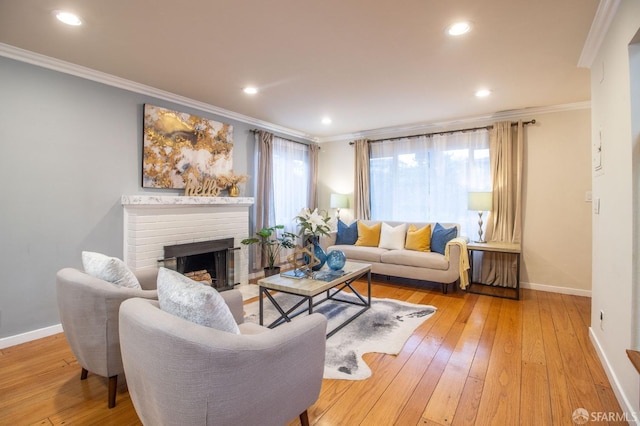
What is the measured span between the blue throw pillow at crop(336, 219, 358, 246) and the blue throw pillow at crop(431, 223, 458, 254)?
4.05 ft

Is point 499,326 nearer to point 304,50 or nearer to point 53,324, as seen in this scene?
point 304,50

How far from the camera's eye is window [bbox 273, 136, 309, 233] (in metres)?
5.20

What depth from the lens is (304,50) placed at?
2.54 metres

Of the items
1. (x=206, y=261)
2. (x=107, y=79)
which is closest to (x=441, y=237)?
(x=206, y=261)

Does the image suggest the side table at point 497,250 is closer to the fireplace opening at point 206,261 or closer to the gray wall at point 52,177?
the fireplace opening at point 206,261

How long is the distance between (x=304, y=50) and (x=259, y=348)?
2.33 meters

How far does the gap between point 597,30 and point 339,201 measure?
3.94 m

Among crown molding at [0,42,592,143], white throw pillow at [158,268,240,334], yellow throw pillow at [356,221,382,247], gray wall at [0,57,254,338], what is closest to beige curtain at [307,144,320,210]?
crown molding at [0,42,592,143]

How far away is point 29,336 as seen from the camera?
2.66 m

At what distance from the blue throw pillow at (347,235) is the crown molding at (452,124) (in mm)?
1712

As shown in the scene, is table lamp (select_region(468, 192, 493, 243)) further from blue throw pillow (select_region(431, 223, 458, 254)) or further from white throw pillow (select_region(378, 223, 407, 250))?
white throw pillow (select_region(378, 223, 407, 250))

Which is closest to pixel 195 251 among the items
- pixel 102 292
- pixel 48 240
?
pixel 48 240

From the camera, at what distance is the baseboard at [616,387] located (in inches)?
64.2

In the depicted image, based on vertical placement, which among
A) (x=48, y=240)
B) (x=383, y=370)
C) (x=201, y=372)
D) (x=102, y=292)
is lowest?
(x=383, y=370)
